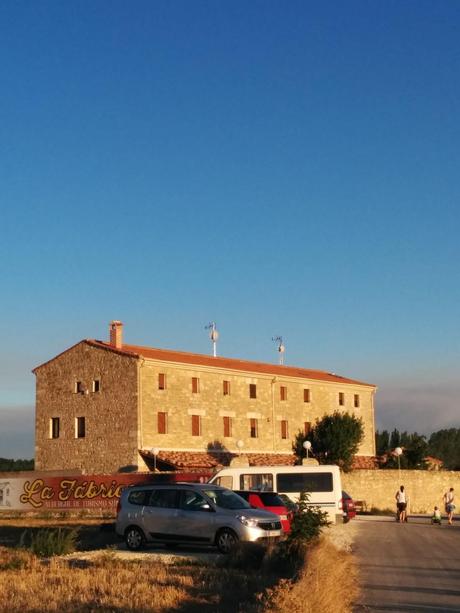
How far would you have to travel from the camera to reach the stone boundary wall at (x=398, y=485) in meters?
50.8

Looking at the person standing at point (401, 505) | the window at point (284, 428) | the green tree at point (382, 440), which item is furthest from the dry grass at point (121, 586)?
the green tree at point (382, 440)

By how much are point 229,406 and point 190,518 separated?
35312 mm

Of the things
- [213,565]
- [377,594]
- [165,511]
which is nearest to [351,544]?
[165,511]

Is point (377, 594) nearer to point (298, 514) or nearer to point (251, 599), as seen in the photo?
point (251, 599)

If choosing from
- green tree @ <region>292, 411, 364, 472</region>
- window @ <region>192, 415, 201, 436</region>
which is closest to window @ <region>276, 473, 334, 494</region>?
window @ <region>192, 415, 201, 436</region>

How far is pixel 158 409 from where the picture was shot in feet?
173

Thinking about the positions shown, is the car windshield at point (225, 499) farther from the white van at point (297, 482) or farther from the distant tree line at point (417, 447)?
the distant tree line at point (417, 447)

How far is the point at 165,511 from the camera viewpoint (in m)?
22.5

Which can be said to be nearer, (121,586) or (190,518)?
(121,586)

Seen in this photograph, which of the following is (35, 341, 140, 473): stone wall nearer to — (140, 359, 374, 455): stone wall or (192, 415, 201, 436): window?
(140, 359, 374, 455): stone wall

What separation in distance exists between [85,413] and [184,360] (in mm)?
6775

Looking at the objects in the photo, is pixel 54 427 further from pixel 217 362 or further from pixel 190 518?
pixel 190 518

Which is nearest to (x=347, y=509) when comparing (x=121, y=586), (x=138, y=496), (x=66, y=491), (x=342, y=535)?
(x=342, y=535)

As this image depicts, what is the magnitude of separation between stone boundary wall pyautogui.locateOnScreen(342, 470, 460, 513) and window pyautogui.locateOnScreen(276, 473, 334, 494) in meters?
16.3
